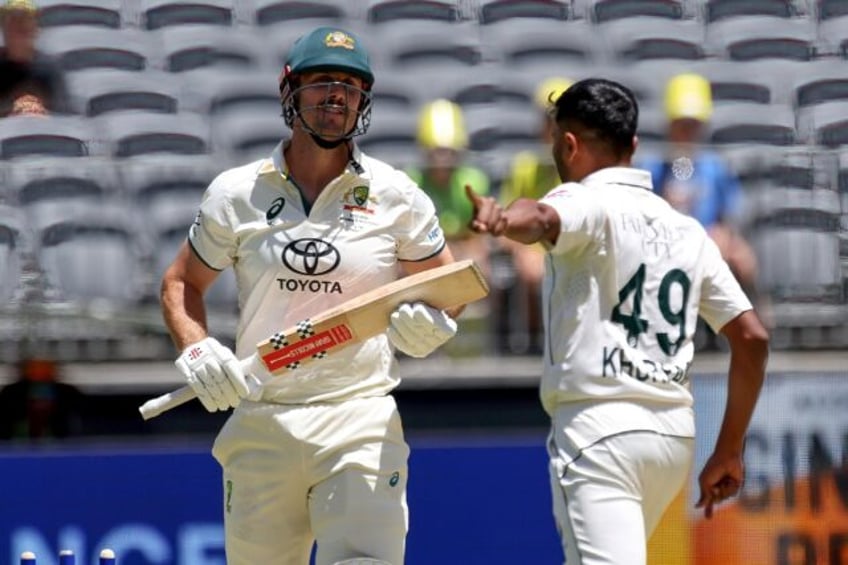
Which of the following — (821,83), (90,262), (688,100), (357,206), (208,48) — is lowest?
(90,262)

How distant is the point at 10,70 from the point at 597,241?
5034 millimetres

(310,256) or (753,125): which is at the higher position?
(753,125)

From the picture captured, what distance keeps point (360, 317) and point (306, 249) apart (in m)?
0.30

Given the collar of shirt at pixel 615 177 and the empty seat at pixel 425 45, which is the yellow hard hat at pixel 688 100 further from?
the collar of shirt at pixel 615 177

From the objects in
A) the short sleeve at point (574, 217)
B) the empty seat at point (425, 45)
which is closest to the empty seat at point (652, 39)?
the empty seat at point (425, 45)

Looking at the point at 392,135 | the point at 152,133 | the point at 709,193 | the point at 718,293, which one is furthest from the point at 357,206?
the point at 152,133

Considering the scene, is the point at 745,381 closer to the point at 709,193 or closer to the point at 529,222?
the point at 529,222

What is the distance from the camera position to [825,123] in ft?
30.4

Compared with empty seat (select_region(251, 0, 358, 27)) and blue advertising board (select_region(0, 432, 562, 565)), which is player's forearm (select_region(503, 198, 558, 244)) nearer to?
blue advertising board (select_region(0, 432, 562, 565))

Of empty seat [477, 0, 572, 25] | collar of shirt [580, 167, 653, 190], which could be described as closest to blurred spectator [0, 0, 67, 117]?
empty seat [477, 0, 572, 25]

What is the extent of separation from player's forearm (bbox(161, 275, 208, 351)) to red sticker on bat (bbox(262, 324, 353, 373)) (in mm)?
284

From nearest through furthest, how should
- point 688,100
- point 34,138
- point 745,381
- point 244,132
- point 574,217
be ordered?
point 574,217, point 745,381, point 688,100, point 34,138, point 244,132

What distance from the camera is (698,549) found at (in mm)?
6961

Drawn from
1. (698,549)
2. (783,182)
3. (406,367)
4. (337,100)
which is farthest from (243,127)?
(337,100)
